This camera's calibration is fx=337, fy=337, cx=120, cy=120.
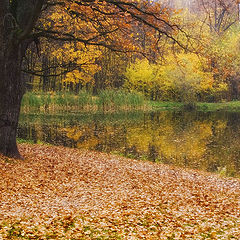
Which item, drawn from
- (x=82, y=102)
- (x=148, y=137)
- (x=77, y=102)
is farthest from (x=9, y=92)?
(x=82, y=102)

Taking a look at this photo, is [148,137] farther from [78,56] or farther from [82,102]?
[78,56]

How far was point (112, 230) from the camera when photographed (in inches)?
217

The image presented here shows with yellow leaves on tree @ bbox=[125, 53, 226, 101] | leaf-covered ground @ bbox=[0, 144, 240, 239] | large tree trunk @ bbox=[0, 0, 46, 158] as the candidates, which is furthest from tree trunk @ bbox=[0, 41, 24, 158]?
yellow leaves on tree @ bbox=[125, 53, 226, 101]

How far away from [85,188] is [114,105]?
22.7 metres

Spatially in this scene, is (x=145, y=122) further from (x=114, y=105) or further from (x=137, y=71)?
(x=137, y=71)

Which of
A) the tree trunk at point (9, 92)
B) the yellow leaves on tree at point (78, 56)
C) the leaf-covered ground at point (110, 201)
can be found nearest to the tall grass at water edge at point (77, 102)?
the yellow leaves on tree at point (78, 56)

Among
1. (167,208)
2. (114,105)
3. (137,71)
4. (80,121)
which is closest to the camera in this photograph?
(167,208)

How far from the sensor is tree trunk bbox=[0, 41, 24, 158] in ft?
30.9

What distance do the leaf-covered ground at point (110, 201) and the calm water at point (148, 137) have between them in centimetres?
315

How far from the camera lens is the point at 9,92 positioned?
957cm

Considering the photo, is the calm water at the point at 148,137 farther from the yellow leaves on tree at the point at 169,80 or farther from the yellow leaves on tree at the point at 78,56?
the yellow leaves on tree at the point at 169,80

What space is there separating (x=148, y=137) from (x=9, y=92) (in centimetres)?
1137

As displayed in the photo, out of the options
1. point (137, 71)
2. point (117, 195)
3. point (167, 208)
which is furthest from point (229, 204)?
point (137, 71)

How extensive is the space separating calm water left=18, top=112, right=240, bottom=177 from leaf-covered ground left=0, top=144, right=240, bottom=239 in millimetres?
3145
